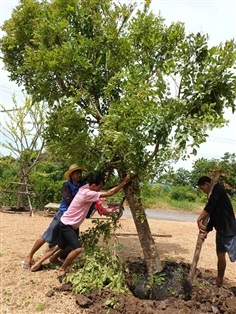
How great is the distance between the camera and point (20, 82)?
7.02 metres

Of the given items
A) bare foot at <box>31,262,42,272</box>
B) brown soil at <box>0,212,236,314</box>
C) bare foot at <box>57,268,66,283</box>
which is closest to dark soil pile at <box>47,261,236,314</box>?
brown soil at <box>0,212,236,314</box>

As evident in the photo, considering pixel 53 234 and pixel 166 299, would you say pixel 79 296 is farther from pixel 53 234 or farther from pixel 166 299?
pixel 53 234

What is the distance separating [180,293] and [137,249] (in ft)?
10.8

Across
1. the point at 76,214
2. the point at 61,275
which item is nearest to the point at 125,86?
the point at 76,214

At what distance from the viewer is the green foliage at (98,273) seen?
486 centimetres

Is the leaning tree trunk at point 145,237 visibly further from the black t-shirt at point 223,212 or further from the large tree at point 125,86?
the black t-shirt at point 223,212

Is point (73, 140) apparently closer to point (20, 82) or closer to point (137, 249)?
point (20, 82)

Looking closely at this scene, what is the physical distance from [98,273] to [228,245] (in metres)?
1.89

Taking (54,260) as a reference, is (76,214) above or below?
above

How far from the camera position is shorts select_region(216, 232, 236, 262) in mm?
5113

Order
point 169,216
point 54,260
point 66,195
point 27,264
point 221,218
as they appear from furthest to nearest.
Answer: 1. point 169,216
2. point 54,260
3. point 27,264
4. point 66,195
5. point 221,218

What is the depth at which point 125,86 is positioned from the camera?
14.3 feet

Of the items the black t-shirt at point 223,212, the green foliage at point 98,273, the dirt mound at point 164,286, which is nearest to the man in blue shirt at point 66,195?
the green foliage at point 98,273

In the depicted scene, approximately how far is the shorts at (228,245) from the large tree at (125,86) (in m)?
0.93
